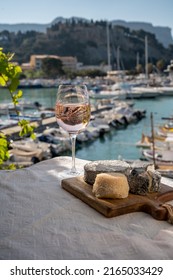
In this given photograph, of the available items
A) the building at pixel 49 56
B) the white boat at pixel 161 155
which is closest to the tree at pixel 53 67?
A: the building at pixel 49 56

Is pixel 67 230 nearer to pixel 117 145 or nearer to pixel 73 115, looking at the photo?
pixel 73 115

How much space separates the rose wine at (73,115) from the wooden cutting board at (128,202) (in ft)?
0.64

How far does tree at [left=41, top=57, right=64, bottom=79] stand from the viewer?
59625mm

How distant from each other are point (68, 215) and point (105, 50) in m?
80.6

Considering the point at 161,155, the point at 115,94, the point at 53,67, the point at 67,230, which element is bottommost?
the point at 161,155

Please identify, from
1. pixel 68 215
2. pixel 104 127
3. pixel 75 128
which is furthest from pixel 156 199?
pixel 104 127

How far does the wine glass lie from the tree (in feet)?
196

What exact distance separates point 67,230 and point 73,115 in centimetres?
39

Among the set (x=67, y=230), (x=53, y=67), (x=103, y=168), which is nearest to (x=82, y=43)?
(x=53, y=67)

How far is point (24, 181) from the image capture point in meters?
0.89

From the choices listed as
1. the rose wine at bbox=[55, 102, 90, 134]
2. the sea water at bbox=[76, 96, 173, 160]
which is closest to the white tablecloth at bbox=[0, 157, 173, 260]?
the rose wine at bbox=[55, 102, 90, 134]

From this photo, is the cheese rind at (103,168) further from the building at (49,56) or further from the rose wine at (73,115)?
the building at (49,56)

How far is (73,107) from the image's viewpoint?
93cm

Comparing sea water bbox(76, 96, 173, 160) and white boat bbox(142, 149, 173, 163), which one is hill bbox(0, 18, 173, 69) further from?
white boat bbox(142, 149, 173, 163)
